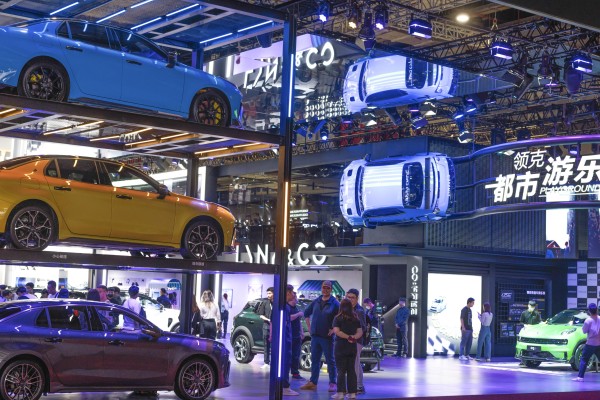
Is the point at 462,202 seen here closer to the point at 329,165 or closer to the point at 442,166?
the point at 442,166

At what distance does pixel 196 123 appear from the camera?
35.7ft

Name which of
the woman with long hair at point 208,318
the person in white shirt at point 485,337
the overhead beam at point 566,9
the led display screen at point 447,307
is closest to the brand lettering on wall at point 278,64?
the led display screen at point 447,307

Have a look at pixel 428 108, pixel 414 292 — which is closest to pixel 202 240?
pixel 414 292

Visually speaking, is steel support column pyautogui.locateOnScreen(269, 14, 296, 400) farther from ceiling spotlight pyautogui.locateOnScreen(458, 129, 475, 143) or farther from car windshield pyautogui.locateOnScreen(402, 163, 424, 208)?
ceiling spotlight pyautogui.locateOnScreen(458, 129, 475, 143)

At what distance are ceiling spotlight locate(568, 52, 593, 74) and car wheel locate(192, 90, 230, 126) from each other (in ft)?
38.4

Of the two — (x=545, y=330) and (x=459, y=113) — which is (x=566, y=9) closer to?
(x=545, y=330)

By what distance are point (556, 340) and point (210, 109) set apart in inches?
550

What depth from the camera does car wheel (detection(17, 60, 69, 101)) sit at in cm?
990

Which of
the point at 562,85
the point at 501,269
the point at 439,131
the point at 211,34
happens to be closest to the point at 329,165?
the point at 439,131

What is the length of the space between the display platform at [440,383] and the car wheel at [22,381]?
63.7 inches

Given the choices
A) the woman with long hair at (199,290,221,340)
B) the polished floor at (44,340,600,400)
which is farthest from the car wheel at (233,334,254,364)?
the woman with long hair at (199,290,221,340)

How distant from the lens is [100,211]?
35.1 ft

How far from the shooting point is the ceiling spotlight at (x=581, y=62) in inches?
828

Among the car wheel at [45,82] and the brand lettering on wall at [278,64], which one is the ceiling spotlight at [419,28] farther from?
the car wheel at [45,82]
